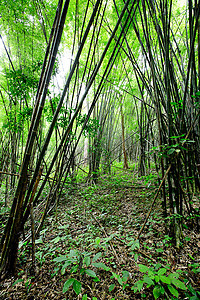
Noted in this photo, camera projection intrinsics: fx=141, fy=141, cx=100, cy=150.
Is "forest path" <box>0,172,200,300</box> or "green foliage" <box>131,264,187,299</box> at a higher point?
"green foliage" <box>131,264,187,299</box>

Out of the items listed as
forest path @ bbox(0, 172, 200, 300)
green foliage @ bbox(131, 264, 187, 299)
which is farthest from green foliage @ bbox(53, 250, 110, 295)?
green foliage @ bbox(131, 264, 187, 299)

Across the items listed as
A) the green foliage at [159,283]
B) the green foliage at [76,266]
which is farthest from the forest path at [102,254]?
the green foliage at [159,283]

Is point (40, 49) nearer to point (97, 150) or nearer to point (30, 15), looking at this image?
point (30, 15)

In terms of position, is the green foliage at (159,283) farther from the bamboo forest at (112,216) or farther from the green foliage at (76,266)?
the green foliage at (76,266)

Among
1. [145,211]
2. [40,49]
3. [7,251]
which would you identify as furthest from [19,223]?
[40,49]

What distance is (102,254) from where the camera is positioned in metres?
1.22

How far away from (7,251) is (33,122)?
937 mm

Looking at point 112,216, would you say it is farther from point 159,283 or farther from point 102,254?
point 159,283

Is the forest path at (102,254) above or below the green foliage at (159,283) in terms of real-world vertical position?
below

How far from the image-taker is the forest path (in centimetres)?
91

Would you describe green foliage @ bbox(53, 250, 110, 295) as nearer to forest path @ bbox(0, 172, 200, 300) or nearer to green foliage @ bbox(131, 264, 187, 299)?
forest path @ bbox(0, 172, 200, 300)

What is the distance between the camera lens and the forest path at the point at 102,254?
0.91 meters

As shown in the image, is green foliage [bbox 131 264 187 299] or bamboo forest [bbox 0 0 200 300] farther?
bamboo forest [bbox 0 0 200 300]

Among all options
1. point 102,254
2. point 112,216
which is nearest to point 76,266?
point 102,254
